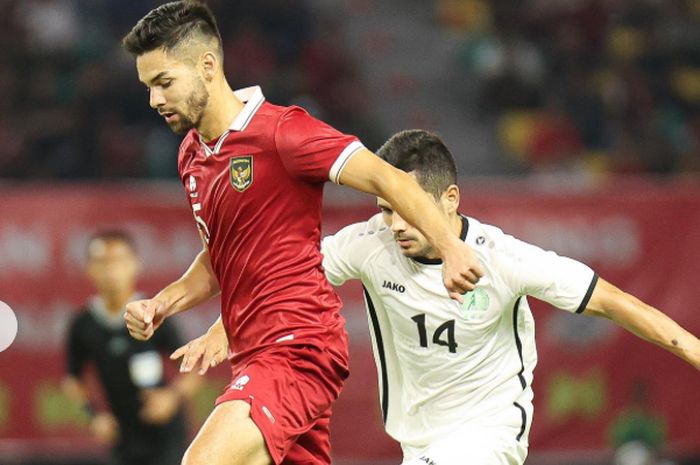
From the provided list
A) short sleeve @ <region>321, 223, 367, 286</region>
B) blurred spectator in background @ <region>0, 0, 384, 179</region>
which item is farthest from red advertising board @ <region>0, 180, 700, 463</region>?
short sleeve @ <region>321, 223, 367, 286</region>

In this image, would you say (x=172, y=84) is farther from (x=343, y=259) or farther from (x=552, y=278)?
(x=552, y=278)

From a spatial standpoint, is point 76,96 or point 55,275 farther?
point 76,96

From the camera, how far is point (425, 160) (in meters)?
4.87

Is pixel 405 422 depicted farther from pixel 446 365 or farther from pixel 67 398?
pixel 67 398

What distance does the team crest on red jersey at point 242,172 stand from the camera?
4.41 metres

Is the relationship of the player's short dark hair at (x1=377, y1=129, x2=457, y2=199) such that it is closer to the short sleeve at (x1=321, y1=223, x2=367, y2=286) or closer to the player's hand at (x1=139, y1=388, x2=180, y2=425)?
the short sleeve at (x1=321, y1=223, x2=367, y2=286)

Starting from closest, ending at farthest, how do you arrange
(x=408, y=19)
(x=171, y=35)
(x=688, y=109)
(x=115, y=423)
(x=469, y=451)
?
(x=171, y=35) → (x=469, y=451) → (x=115, y=423) → (x=688, y=109) → (x=408, y=19)

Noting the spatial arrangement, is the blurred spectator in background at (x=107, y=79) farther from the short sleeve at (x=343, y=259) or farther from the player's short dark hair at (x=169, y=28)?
the player's short dark hair at (x=169, y=28)

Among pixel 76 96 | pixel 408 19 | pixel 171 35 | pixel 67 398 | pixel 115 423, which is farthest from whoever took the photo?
pixel 408 19

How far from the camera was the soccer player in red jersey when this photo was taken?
169 inches

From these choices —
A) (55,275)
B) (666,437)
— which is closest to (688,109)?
(666,437)

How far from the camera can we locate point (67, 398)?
866 centimetres

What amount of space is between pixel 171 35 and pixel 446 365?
1.65 metres

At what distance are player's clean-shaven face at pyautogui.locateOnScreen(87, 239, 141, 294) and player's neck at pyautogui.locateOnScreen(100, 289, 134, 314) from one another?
0.7 inches
